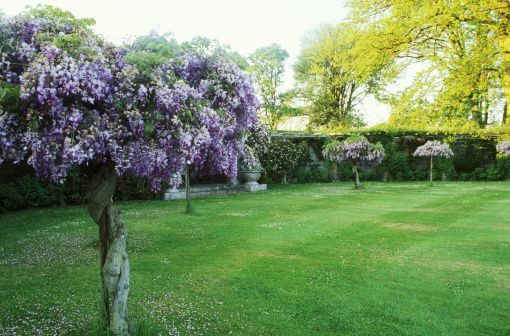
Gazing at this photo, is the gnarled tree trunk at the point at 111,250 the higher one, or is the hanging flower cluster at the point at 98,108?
the hanging flower cluster at the point at 98,108

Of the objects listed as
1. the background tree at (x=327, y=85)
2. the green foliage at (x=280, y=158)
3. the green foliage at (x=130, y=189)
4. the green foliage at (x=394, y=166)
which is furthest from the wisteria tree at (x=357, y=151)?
the background tree at (x=327, y=85)

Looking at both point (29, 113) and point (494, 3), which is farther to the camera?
point (494, 3)

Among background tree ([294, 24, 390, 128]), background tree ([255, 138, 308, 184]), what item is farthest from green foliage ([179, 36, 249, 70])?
background tree ([294, 24, 390, 128])

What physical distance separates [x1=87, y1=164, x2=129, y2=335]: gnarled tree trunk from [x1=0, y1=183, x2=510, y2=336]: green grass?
508 millimetres

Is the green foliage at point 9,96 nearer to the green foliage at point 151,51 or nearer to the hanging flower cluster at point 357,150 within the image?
the green foliage at point 151,51

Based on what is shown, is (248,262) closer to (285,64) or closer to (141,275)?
(141,275)

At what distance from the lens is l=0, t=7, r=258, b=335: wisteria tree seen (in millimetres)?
3902

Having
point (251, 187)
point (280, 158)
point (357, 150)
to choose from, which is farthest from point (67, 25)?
point (280, 158)

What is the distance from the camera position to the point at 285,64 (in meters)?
45.2

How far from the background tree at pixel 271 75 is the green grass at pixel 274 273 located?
103 ft

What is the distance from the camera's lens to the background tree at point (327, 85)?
141 feet

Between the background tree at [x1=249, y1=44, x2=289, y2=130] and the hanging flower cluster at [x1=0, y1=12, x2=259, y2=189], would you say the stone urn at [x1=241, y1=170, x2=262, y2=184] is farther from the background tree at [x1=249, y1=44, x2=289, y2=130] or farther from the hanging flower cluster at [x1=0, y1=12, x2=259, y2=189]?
the background tree at [x1=249, y1=44, x2=289, y2=130]

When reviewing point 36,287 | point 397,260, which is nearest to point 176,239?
point 36,287

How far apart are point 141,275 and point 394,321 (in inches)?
152
